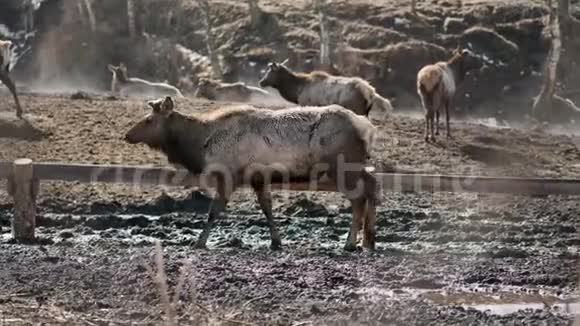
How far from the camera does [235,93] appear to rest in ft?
88.9

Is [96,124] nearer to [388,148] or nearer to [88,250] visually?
[388,148]

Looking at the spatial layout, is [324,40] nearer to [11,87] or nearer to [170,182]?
[11,87]

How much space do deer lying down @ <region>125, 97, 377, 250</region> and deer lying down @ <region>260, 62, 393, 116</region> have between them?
651cm

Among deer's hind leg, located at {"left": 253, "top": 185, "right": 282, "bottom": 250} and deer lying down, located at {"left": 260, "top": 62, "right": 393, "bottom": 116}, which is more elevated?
deer lying down, located at {"left": 260, "top": 62, "right": 393, "bottom": 116}

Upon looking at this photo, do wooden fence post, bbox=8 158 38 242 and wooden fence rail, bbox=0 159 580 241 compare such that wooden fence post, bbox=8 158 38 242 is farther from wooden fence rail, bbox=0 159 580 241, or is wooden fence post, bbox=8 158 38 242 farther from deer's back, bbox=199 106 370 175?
deer's back, bbox=199 106 370 175

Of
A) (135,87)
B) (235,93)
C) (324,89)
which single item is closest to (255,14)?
(135,87)

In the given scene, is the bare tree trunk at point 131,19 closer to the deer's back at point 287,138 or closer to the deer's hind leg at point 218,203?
the deer's back at point 287,138

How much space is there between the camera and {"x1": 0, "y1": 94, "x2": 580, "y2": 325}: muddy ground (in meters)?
8.55

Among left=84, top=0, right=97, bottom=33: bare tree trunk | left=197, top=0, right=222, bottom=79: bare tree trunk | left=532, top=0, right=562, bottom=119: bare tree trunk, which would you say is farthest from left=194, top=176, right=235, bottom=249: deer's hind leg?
Result: left=84, top=0, right=97, bottom=33: bare tree trunk

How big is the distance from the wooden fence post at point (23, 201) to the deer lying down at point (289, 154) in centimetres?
188

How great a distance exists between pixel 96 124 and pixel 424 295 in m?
10.8

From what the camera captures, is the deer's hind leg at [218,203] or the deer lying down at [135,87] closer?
the deer's hind leg at [218,203]

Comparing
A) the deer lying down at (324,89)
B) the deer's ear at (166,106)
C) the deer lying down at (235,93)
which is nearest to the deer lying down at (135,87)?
the deer lying down at (235,93)

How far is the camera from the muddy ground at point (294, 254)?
8.55m
